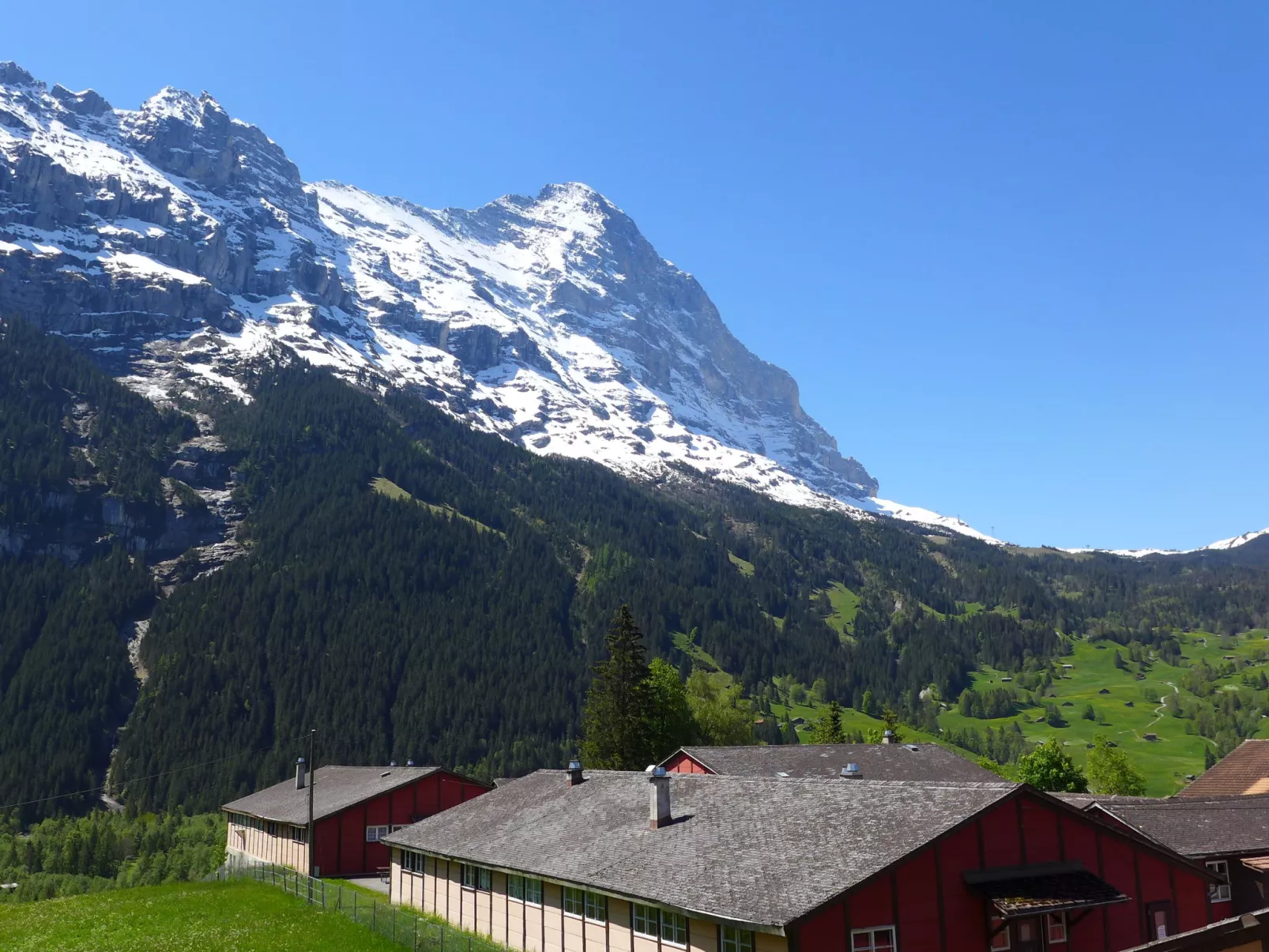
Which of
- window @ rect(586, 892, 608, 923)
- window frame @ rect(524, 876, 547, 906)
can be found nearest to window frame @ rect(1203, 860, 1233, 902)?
window @ rect(586, 892, 608, 923)

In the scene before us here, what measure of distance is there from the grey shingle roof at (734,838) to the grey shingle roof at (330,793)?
1142 inches

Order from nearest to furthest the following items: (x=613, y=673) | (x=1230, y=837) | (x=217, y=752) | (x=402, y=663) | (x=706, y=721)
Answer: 1. (x=1230, y=837)
2. (x=613, y=673)
3. (x=706, y=721)
4. (x=217, y=752)
5. (x=402, y=663)

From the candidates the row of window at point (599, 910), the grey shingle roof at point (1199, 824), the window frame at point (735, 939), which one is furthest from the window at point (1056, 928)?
the grey shingle roof at point (1199, 824)

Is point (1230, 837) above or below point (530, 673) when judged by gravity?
below

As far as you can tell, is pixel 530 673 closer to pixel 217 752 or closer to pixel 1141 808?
pixel 217 752

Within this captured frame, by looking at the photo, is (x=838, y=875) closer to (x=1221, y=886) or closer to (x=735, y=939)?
(x=735, y=939)

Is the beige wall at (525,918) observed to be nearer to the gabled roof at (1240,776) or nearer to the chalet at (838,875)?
the chalet at (838,875)

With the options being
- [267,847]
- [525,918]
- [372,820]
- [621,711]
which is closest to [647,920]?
[525,918]

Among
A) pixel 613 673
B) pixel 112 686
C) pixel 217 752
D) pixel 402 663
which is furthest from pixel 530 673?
pixel 613 673

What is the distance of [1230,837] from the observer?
4512cm

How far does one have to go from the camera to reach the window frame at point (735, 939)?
2748 cm

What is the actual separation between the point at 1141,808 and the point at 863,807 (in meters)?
22.2

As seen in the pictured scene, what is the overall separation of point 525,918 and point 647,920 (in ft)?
29.5

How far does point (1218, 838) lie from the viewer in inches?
1766
